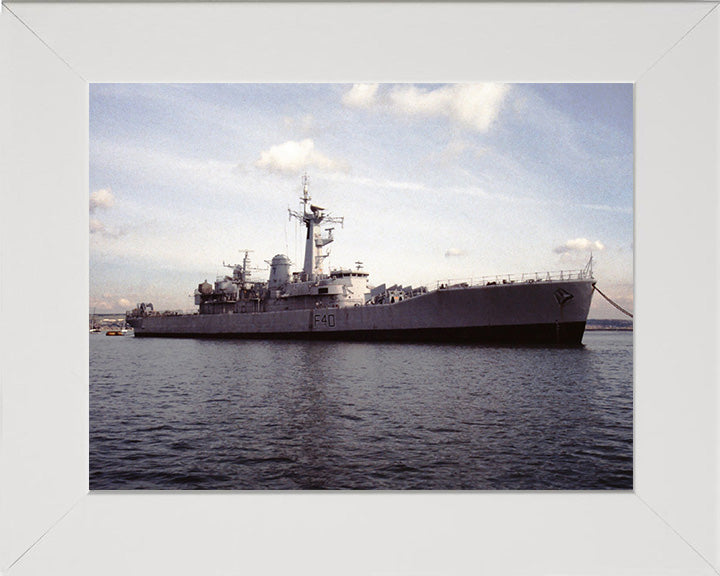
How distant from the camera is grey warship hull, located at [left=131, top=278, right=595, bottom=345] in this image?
12.2 metres

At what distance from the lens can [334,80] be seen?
232cm

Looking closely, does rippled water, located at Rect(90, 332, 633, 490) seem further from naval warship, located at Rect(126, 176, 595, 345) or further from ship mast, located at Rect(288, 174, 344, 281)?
ship mast, located at Rect(288, 174, 344, 281)

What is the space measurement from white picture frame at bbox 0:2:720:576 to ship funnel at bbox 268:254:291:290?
15.3 m

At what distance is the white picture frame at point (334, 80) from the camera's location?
1.80 metres

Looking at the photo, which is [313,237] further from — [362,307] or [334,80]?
[334,80]

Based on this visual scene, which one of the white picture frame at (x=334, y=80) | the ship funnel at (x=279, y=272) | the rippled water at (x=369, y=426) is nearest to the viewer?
the white picture frame at (x=334, y=80)

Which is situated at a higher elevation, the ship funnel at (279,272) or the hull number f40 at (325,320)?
the ship funnel at (279,272)

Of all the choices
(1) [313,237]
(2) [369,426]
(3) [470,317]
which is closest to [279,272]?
(1) [313,237]

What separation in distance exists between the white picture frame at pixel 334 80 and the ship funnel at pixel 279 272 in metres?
15.3

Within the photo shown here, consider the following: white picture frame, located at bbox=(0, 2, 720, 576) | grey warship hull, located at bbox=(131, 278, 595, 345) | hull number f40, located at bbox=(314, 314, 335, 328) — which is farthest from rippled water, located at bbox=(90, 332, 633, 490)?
Result: hull number f40, located at bbox=(314, 314, 335, 328)

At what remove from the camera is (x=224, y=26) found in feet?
6.17

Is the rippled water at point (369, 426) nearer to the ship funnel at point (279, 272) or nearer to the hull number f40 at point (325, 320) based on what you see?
the hull number f40 at point (325, 320)

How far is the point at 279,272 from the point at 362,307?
14.0ft

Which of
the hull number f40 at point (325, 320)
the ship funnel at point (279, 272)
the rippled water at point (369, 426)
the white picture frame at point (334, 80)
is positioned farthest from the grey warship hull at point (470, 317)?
the white picture frame at point (334, 80)
